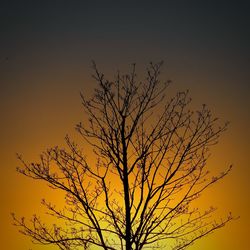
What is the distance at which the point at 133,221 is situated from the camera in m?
5.43

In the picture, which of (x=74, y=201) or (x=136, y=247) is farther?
(x=74, y=201)

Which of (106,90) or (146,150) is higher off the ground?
(106,90)

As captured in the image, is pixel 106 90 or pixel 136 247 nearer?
pixel 136 247

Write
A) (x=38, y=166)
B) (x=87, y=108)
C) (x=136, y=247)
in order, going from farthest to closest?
(x=87, y=108), (x=38, y=166), (x=136, y=247)

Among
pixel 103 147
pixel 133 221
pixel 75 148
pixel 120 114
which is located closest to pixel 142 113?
pixel 120 114

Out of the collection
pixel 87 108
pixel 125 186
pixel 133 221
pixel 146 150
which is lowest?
pixel 133 221

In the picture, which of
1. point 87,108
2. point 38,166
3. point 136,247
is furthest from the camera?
point 87,108

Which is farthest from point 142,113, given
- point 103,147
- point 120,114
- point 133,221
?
point 133,221

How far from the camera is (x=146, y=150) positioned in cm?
580

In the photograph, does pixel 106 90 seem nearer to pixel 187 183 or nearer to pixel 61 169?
pixel 61 169

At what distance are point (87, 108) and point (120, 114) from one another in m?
0.55

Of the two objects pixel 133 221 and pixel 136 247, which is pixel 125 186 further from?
pixel 136 247

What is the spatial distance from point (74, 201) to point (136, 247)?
45.7 inches

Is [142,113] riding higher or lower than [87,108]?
lower
